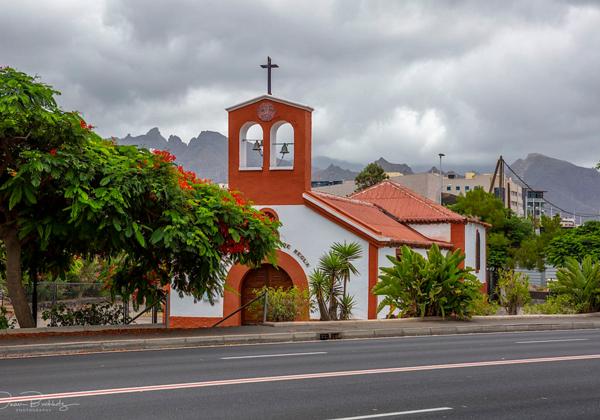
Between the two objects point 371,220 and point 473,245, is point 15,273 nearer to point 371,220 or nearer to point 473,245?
point 371,220

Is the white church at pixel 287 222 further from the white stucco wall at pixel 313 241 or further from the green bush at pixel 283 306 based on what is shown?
the green bush at pixel 283 306

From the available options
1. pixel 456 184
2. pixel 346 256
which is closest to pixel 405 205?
pixel 346 256

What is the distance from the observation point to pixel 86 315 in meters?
21.9

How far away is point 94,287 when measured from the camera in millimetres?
28219

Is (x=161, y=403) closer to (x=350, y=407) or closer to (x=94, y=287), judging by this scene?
(x=350, y=407)

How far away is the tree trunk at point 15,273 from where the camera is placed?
62.6 ft

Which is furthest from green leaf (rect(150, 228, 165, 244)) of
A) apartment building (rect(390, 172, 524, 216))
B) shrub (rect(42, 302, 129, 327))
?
apartment building (rect(390, 172, 524, 216))

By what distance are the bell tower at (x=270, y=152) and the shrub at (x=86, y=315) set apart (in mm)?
8173

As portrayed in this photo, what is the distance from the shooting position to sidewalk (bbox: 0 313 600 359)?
52.5ft

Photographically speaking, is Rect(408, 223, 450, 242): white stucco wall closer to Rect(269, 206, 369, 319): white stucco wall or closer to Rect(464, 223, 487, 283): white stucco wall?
Rect(464, 223, 487, 283): white stucco wall

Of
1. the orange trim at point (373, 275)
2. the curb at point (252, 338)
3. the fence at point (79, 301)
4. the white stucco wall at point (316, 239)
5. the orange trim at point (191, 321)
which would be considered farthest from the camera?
the orange trim at point (191, 321)

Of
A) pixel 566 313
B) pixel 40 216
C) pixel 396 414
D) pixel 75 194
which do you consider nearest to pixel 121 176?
pixel 75 194

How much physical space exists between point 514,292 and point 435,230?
8567mm
